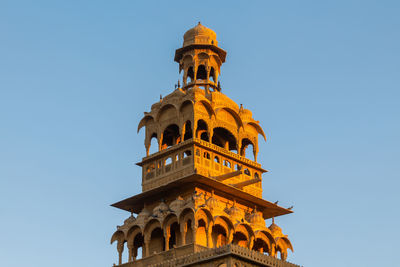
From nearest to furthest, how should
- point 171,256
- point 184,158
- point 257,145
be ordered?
point 171,256
point 184,158
point 257,145

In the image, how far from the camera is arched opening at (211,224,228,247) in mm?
63888

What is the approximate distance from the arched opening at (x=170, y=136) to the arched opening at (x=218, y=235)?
9.62 meters

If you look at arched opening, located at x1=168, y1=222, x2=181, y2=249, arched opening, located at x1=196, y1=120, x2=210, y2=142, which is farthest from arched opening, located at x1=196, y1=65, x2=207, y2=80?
arched opening, located at x1=168, y1=222, x2=181, y2=249

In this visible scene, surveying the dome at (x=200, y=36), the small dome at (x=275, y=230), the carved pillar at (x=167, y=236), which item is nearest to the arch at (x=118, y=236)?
the carved pillar at (x=167, y=236)

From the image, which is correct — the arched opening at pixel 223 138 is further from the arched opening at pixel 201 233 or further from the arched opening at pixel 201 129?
the arched opening at pixel 201 233

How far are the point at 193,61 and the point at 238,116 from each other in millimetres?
6422

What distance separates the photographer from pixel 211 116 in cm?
6856

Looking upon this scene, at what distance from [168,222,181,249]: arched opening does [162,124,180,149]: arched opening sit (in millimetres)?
8533

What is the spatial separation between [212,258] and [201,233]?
5.90 meters

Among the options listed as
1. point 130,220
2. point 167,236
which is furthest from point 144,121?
point 167,236

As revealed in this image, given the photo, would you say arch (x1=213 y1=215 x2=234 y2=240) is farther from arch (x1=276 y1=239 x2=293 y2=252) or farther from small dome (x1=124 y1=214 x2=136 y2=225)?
small dome (x1=124 y1=214 x2=136 y2=225)

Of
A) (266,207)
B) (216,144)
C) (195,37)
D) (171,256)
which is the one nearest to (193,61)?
(195,37)

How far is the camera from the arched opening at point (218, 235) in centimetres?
6389

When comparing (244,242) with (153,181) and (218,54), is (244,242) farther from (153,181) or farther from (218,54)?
(218,54)
